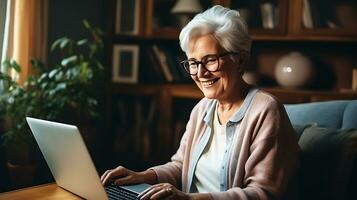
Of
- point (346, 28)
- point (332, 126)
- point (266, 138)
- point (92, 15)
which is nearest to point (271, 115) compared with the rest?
point (266, 138)

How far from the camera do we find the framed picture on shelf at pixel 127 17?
122 inches

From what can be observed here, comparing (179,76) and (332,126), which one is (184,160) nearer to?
(332,126)

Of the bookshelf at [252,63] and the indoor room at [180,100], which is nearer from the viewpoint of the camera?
the indoor room at [180,100]

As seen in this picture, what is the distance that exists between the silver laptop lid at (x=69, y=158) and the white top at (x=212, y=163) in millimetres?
421

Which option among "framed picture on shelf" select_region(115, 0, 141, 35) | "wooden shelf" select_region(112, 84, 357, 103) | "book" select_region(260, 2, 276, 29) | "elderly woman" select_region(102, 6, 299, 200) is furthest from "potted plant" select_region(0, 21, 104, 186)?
"elderly woman" select_region(102, 6, 299, 200)

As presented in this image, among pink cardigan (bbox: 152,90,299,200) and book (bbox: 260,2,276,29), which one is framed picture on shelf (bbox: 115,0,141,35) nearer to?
book (bbox: 260,2,276,29)

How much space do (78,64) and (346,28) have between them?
1.48 m

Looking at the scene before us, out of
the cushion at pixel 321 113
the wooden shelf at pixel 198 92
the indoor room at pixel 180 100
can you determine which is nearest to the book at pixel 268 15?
the indoor room at pixel 180 100

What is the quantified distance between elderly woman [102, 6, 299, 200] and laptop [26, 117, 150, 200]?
0.11 metres

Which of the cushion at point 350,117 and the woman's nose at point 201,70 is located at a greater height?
the woman's nose at point 201,70

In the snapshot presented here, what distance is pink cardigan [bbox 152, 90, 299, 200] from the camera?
132 cm

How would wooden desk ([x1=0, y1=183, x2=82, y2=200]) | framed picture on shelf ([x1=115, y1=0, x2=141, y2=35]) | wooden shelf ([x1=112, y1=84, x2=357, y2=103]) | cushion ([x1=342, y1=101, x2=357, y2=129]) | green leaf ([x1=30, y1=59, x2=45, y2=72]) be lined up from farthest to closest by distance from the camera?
1. framed picture on shelf ([x1=115, y1=0, x2=141, y2=35])
2. green leaf ([x1=30, y1=59, x2=45, y2=72])
3. wooden shelf ([x1=112, y1=84, x2=357, y2=103])
4. cushion ([x1=342, y1=101, x2=357, y2=129])
5. wooden desk ([x1=0, y1=183, x2=82, y2=200])

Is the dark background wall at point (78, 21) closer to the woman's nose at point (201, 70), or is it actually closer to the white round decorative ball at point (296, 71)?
the white round decorative ball at point (296, 71)

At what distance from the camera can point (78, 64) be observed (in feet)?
9.22
